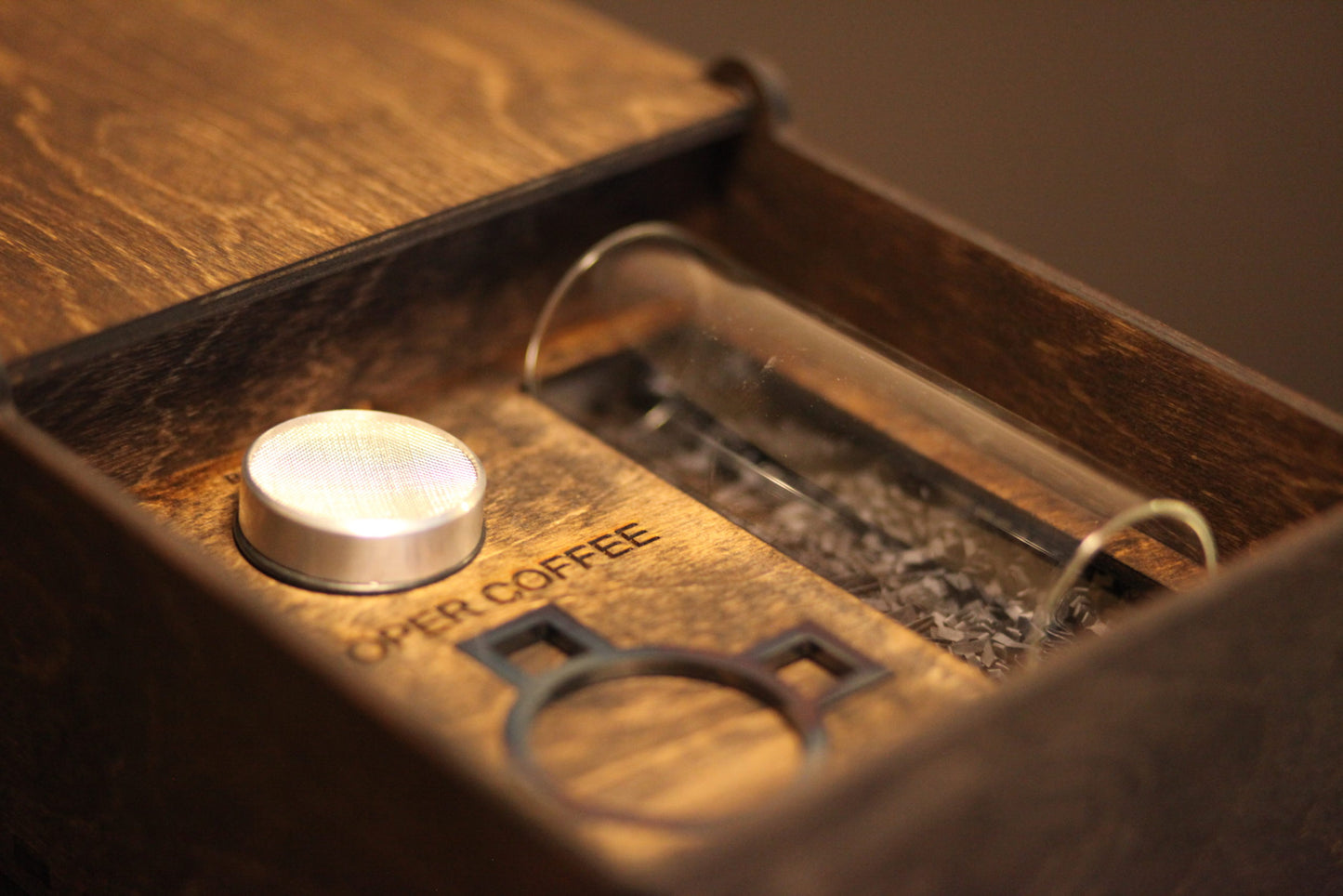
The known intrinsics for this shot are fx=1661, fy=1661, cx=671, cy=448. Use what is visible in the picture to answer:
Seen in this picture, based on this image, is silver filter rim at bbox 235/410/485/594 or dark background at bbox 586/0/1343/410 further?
dark background at bbox 586/0/1343/410

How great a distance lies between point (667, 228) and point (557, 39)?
0.22 m

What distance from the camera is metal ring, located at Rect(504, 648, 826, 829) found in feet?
2.28

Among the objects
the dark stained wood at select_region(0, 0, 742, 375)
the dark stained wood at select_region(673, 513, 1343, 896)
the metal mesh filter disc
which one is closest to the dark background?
the dark stained wood at select_region(0, 0, 742, 375)

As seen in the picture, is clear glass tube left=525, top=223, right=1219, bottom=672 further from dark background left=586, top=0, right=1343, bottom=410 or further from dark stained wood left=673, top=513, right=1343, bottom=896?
dark background left=586, top=0, right=1343, bottom=410

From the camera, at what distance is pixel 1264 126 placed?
5.42 feet

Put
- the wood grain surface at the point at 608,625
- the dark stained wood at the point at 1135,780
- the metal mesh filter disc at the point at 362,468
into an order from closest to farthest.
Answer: the dark stained wood at the point at 1135,780
the wood grain surface at the point at 608,625
the metal mesh filter disc at the point at 362,468

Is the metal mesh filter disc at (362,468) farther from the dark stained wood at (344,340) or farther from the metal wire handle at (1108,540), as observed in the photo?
the metal wire handle at (1108,540)

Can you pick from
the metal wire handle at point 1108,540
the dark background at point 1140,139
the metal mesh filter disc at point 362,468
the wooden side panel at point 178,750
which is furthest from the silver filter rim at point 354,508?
the dark background at point 1140,139

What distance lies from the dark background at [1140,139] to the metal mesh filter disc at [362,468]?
110 centimetres

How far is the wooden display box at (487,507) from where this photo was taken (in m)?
0.61

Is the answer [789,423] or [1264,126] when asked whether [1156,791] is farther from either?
[1264,126]

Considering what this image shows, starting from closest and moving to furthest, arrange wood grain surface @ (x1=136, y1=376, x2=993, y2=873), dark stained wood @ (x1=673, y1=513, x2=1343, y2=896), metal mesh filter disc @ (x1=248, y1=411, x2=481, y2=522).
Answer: dark stained wood @ (x1=673, y1=513, x2=1343, y2=896) < wood grain surface @ (x1=136, y1=376, x2=993, y2=873) < metal mesh filter disc @ (x1=248, y1=411, x2=481, y2=522)

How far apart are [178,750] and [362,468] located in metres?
0.17

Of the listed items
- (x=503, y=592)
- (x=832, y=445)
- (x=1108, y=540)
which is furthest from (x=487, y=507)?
(x=1108, y=540)
